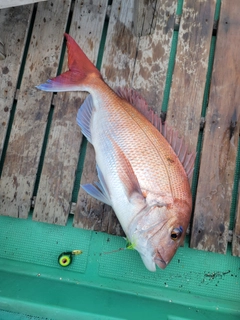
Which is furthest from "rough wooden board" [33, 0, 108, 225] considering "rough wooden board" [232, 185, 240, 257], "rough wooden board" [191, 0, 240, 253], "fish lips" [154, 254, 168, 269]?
"rough wooden board" [232, 185, 240, 257]

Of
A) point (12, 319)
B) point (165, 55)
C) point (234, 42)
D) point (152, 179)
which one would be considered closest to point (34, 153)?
point (152, 179)

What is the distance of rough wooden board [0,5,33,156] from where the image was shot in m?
2.46

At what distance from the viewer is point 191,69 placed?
2.47 metres

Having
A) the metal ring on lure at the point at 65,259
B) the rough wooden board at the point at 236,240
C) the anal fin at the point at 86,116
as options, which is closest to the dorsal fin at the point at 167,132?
the anal fin at the point at 86,116

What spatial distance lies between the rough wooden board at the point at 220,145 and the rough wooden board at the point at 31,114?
1.27 m

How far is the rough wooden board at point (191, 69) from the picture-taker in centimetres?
238

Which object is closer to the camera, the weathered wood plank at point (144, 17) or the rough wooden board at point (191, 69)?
the rough wooden board at point (191, 69)

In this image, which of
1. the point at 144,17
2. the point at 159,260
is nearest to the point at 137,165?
the point at 159,260

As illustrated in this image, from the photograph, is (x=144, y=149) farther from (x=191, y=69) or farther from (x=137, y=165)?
(x=191, y=69)

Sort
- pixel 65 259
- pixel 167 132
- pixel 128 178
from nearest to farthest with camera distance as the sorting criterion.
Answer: pixel 128 178
pixel 167 132
pixel 65 259

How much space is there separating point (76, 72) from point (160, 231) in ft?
4.19

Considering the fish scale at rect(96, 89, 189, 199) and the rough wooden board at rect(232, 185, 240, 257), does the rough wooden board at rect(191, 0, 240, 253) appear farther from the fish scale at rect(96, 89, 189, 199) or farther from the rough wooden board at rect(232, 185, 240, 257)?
the fish scale at rect(96, 89, 189, 199)

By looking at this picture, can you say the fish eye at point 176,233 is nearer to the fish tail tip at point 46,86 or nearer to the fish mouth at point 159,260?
the fish mouth at point 159,260

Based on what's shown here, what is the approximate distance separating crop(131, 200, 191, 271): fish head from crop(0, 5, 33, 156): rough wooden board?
1319mm
